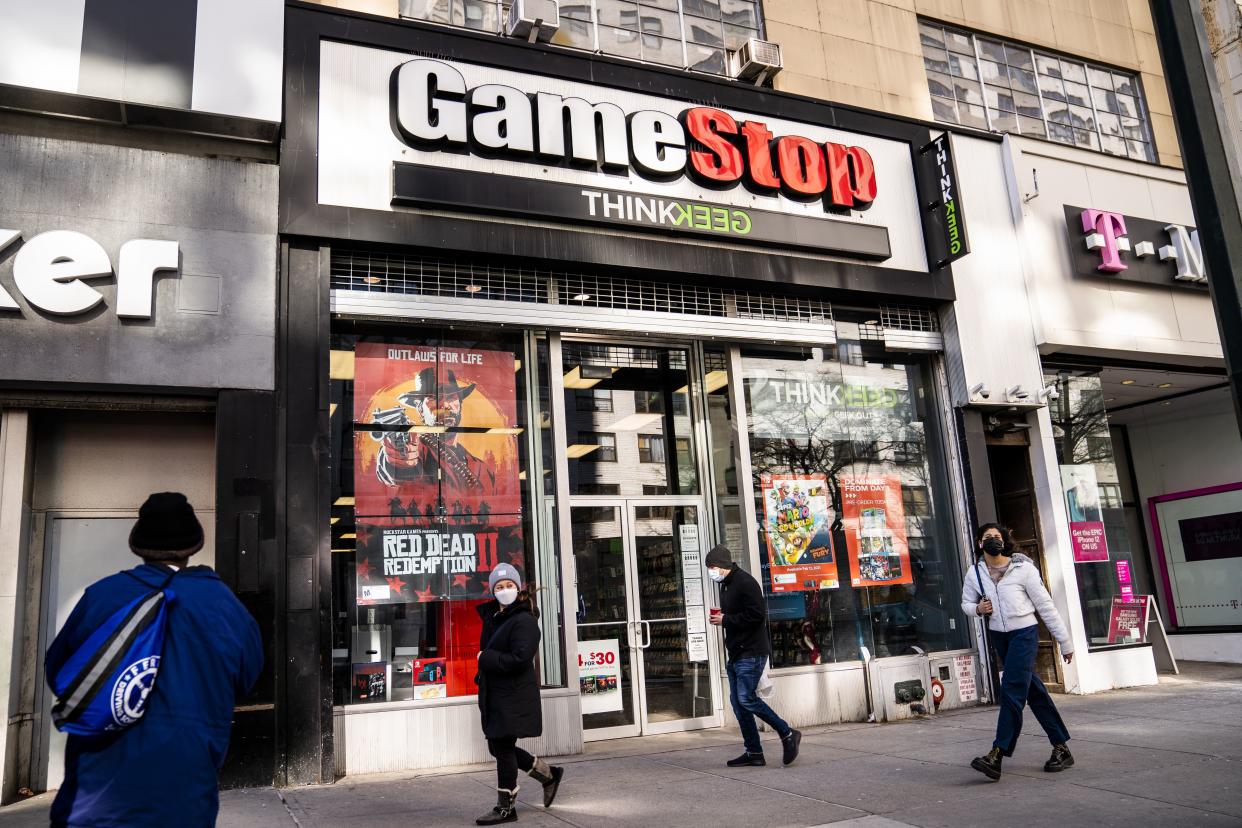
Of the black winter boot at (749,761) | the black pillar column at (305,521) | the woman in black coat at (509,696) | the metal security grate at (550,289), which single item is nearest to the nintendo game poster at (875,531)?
the metal security grate at (550,289)

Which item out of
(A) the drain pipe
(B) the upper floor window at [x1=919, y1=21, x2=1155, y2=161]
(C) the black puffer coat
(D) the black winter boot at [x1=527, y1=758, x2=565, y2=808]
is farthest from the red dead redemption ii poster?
(B) the upper floor window at [x1=919, y1=21, x2=1155, y2=161]

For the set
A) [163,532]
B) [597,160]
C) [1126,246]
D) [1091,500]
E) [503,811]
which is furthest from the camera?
[1126,246]

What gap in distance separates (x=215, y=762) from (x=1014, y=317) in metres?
11.3

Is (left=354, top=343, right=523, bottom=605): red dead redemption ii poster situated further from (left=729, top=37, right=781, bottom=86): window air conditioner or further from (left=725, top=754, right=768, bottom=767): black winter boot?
(left=729, top=37, right=781, bottom=86): window air conditioner

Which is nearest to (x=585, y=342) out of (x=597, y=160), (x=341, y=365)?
(x=597, y=160)

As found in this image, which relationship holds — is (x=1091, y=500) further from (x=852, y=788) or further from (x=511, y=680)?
(x=511, y=680)

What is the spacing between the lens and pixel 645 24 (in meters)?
11.2

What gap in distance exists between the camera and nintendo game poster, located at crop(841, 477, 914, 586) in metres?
A: 11.0

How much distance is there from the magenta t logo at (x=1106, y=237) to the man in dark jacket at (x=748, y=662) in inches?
307

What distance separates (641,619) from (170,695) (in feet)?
23.3

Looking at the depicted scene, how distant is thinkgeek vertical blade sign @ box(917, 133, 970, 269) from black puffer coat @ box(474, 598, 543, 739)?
7637 millimetres

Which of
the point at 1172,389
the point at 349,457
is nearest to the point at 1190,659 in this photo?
the point at 1172,389

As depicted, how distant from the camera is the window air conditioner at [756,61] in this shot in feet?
36.7

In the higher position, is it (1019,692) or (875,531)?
(875,531)
